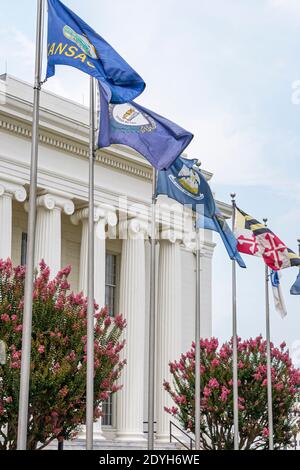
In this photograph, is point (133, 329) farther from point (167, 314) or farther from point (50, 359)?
point (50, 359)

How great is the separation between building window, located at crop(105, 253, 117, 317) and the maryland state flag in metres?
9.32

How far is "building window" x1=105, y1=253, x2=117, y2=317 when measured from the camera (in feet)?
128

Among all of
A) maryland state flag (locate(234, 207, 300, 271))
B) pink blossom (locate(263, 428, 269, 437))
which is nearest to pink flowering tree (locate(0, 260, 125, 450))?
maryland state flag (locate(234, 207, 300, 271))

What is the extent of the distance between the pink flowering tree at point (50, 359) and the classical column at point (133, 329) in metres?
11.6

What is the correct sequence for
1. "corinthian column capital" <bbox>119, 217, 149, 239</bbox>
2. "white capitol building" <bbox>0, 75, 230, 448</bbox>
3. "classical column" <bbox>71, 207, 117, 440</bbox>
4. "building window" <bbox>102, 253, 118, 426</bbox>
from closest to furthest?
1. "white capitol building" <bbox>0, 75, 230, 448</bbox>
2. "classical column" <bbox>71, 207, 117, 440</bbox>
3. "corinthian column capital" <bbox>119, 217, 149, 239</bbox>
4. "building window" <bbox>102, 253, 118, 426</bbox>

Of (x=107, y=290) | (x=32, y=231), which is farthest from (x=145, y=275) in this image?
(x=32, y=231)

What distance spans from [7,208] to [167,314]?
947cm

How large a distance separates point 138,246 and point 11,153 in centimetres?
734

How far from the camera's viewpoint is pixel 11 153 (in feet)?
108

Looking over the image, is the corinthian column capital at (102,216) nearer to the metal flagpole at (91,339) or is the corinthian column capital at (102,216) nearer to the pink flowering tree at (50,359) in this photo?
the pink flowering tree at (50,359)

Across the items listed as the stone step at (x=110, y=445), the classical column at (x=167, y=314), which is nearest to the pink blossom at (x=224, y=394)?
the stone step at (x=110, y=445)

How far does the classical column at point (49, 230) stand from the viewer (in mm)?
34000

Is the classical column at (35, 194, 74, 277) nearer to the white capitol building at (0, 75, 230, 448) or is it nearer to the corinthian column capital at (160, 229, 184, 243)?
the white capitol building at (0, 75, 230, 448)

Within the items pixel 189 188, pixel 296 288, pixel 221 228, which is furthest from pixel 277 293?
pixel 189 188
